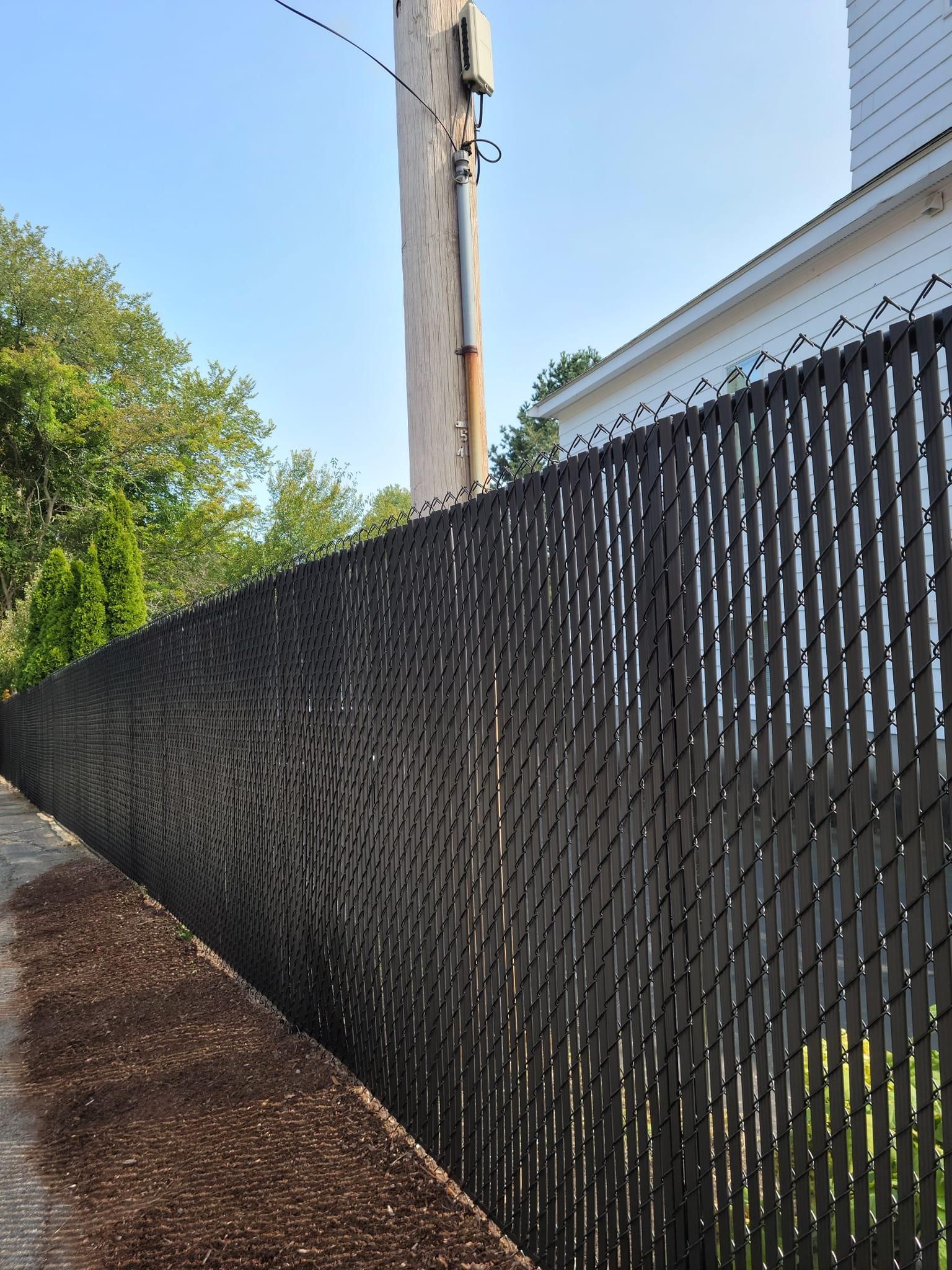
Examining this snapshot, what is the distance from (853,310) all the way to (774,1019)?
6.57 meters

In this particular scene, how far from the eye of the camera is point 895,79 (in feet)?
23.9

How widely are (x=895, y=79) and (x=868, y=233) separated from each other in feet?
5.91

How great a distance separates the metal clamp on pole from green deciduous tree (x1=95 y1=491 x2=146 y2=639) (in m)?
15.4

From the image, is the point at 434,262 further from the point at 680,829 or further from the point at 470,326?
the point at 680,829

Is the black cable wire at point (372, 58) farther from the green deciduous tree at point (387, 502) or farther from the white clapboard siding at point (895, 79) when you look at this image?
the green deciduous tree at point (387, 502)

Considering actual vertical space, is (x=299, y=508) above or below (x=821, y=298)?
above

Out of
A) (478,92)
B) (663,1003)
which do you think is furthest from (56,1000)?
(478,92)

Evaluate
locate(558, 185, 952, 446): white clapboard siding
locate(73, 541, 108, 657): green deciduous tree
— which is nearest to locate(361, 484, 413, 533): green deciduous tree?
locate(73, 541, 108, 657): green deciduous tree

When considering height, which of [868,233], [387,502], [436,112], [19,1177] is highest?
[387,502]

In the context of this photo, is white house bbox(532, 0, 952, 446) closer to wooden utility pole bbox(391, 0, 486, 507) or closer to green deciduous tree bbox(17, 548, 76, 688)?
wooden utility pole bbox(391, 0, 486, 507)

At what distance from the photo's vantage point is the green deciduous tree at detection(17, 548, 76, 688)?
18750 mm

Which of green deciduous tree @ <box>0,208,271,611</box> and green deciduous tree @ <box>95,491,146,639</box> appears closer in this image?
green deciduous tree @ <box>95,491,146,639</box>

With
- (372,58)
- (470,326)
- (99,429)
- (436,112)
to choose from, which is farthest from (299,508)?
(470,326)

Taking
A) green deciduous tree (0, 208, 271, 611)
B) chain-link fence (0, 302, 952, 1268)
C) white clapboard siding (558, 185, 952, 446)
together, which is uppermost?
green deciduous tree (0, 208, 271, 611)
